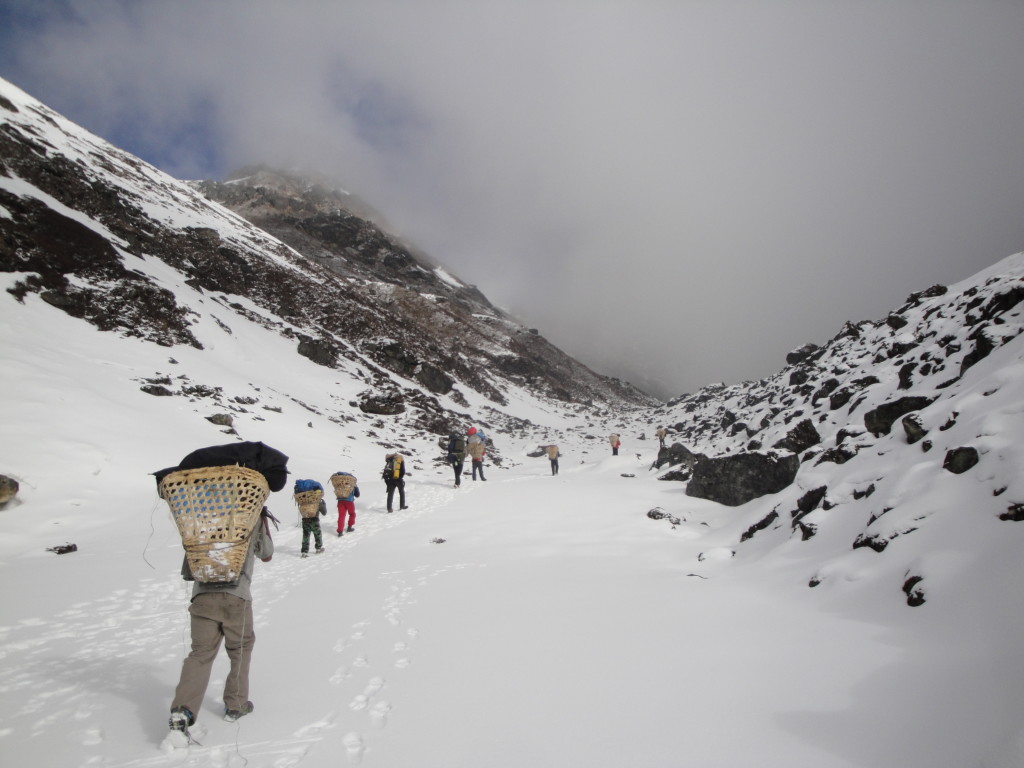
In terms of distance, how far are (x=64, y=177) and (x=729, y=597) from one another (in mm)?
46897

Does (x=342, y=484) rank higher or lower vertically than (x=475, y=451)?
lower

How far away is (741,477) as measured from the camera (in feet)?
36.6

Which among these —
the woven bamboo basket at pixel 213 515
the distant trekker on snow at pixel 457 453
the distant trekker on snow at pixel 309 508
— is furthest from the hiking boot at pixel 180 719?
the distant trekker on snow at pixel 457 453

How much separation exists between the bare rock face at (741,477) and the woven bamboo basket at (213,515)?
34.5 feet

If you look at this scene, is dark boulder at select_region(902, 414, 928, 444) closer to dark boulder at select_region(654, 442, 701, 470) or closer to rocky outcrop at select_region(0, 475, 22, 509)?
dark boulder at select_region(654, 442, 701, 470)

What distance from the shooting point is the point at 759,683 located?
3.56 m

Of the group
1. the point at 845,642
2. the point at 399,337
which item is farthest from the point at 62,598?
the point at 399,337

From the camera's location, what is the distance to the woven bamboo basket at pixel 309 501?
9.16m

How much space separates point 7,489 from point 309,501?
594 centimetres

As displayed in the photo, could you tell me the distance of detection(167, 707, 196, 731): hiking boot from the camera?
3.11 m

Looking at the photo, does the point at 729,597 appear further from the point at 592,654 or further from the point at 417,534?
the point at 417,534

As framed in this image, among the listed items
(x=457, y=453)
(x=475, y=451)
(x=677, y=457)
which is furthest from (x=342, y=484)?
(x=677, y=457)

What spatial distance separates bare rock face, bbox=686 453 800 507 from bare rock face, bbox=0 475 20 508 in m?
15.2

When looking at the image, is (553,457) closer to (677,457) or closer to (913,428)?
(677,457)
